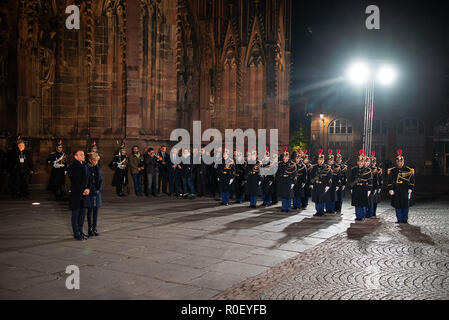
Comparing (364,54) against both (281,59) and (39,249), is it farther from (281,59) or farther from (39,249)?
(39,249)

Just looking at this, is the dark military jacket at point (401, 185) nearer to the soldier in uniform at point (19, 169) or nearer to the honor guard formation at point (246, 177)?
the honor guard formation at point (246, 177)

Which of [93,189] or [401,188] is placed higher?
[93,189]

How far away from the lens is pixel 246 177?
1452 cm

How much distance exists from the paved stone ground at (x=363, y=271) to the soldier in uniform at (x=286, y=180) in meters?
3.40

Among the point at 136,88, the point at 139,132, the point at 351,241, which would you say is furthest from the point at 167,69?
the point at 351,241

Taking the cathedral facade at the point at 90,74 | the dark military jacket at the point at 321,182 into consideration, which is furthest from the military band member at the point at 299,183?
the cathedral facade at the point at 90,74

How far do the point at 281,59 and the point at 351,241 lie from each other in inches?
645

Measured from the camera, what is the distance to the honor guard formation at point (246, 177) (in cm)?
1143

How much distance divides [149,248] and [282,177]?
6.41m

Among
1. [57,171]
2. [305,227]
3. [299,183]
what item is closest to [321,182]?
[299,183]

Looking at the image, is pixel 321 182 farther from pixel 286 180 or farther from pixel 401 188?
pixel 401 188

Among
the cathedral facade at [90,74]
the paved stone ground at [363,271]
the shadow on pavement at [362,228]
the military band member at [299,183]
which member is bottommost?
the shadow on pavement at [362,228]

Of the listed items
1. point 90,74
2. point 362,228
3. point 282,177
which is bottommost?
point 362,228
